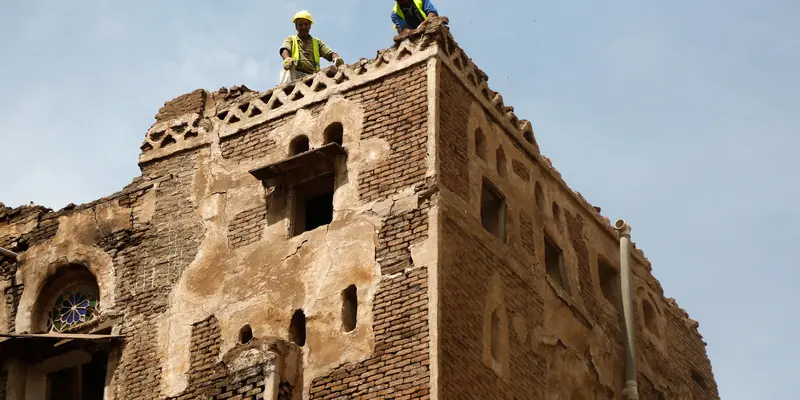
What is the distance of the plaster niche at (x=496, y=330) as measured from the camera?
934 inches

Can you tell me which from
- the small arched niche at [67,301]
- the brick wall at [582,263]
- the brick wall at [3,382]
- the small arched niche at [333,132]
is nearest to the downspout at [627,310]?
the brick wall at [582,263]

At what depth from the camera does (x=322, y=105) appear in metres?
26.0

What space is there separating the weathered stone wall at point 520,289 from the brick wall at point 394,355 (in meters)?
0.27

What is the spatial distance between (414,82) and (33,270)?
6103mm

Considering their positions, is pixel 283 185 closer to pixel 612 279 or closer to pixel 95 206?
pixel 95 206

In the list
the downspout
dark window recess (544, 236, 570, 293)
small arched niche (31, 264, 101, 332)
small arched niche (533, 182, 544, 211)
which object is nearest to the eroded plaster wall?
small arched niche (31, 264, 101, 332)

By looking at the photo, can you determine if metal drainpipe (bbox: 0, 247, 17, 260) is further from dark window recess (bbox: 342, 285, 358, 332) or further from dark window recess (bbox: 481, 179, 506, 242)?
dark window recess (bbox: 481, 179, 506, 242)

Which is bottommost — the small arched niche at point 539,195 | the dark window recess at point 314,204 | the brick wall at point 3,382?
the brick wall at point 3,382

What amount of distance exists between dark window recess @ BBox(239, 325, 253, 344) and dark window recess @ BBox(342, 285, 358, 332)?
1.42 metres

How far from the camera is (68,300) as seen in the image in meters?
26.8

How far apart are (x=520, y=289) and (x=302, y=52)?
16.9 feet

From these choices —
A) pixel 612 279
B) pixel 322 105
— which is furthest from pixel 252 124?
pixel 612 279

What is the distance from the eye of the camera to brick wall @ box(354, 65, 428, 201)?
Answer: 2445cm

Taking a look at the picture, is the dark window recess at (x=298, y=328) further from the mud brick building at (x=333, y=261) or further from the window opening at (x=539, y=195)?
the window opening at (x=539, y=195)
